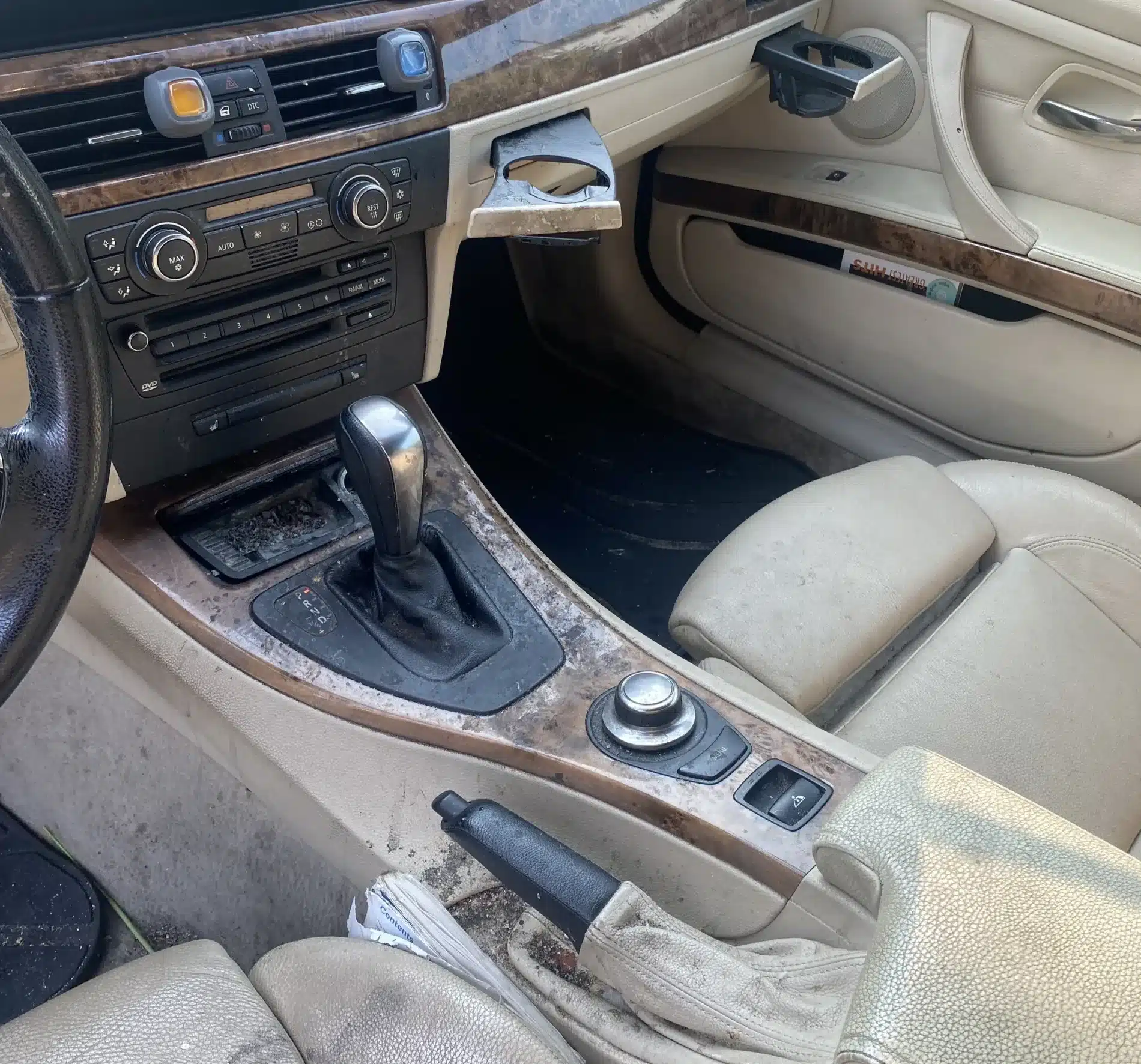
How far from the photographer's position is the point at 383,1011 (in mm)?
697

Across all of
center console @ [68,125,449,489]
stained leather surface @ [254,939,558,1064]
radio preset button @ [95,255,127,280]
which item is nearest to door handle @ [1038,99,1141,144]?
center console @ [68,125,449,489]

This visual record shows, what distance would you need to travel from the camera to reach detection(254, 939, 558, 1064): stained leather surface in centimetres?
66

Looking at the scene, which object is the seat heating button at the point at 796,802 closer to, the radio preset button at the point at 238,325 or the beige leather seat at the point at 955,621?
the beige leather seat at the point at 955,621

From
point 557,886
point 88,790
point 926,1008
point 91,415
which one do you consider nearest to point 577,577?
point 88,790

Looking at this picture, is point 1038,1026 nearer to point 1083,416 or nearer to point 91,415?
point 91,415

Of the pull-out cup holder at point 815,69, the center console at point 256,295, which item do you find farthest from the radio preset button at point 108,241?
the pull-out cup holder at point 815,69

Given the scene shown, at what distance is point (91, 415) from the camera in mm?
684

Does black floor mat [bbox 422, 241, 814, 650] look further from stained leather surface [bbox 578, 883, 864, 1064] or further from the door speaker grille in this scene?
stained leather surface [bbox 578, 883, 864, 1064]

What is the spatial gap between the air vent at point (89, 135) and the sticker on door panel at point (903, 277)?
1.07 metres

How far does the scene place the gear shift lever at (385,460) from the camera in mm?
930

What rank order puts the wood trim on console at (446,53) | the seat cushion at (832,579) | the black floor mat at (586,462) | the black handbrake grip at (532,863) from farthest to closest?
the black floor mat at (586,462) < the seat cushion at (832,579) < the wood trim on console at (446,53) < the black handbrake grip at (532,863)

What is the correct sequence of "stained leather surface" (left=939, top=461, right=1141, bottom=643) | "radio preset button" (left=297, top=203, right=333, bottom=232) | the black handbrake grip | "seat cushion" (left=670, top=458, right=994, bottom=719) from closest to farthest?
1. the black handbrake grip
2. "radio preset button" (left=297, top=203, right=333, bottom=232)
3. "seat cushion" (left=670, top=458, right=994, bottom=719)
4. "stained leather surface" (left=939, top=461, right=1141, bottom=643)

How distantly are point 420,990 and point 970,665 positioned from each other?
27.4 inches

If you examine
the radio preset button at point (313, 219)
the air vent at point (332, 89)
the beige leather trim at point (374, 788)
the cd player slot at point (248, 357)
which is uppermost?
the air vent at point (332, 89)
